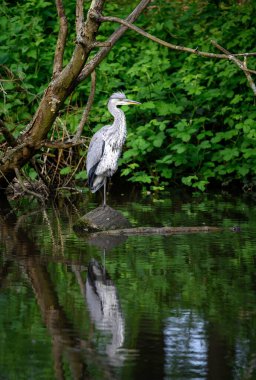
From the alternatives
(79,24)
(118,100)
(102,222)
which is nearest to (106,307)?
(102,222)

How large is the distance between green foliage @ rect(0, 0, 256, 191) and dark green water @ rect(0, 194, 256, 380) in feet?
9.46

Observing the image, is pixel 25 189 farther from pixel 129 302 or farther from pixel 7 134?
pixel 129 302

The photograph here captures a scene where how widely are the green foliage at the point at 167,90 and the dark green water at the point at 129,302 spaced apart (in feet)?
9.46

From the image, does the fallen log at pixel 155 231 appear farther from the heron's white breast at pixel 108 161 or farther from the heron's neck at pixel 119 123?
the heron's neck at pixel 119 123

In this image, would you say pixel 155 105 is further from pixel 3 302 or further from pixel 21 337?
pixel 21 337

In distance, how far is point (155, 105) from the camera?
15211 mm

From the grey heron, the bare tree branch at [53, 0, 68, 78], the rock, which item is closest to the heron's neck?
the grey heron

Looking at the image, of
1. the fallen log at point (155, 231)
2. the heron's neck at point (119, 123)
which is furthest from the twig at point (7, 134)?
the fallen log at point (155, 231)

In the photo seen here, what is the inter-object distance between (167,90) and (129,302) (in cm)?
833

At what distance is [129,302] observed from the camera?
24.8ft

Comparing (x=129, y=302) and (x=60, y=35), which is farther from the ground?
(x=60, y=35)

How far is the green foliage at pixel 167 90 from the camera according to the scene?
48.3 feet

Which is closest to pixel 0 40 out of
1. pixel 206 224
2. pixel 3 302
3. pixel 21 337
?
pixel 206 224

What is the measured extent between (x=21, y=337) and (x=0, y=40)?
1025cm
